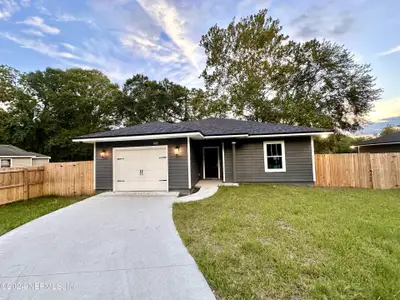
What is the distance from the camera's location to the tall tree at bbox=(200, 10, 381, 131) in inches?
704

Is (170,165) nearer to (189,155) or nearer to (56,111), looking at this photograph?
(189,155)

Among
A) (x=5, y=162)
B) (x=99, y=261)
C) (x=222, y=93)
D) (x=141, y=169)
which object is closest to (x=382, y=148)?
(x=222, y=93)

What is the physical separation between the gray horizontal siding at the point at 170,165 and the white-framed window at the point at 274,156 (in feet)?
14.9

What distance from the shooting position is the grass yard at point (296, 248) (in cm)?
219

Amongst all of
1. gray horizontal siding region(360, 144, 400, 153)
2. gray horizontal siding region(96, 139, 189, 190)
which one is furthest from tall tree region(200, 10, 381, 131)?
gray horizontal siding region(96, 139, 189, 190)

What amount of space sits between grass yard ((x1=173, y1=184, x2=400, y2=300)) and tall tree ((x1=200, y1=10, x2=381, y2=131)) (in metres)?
→ 14.4

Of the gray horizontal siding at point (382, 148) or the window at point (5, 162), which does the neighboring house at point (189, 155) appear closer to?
the gray horizontal siding at point (382, 148)

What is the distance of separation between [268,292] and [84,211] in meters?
5.23

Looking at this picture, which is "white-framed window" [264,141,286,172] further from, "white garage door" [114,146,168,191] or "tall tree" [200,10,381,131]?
"tall tree" [200,10,381,131]

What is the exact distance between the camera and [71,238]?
367 centimetres

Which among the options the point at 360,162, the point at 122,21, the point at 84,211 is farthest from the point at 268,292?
the point at 122,21

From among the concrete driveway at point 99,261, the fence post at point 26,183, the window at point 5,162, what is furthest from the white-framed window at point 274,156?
the window at point 5,162

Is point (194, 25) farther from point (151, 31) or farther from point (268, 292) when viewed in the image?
point (268, 292)

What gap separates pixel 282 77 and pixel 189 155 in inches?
638
